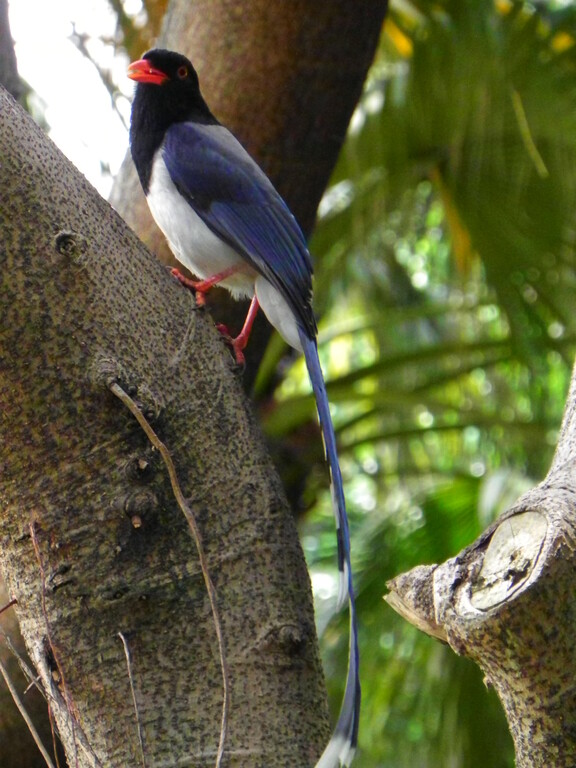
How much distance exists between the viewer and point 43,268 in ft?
4.49

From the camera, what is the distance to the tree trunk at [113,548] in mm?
1334

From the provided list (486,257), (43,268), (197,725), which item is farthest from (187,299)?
(486,257)

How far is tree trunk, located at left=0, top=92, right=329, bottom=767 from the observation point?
52.5 inches

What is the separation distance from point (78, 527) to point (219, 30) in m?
1.73

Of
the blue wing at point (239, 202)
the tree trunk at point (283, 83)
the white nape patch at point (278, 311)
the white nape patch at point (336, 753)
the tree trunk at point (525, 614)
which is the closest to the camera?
the tree trunk at point (525, 614)

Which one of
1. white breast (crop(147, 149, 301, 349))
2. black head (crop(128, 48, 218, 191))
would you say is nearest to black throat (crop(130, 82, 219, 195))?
black head (crop(128, 48, 218, 191))

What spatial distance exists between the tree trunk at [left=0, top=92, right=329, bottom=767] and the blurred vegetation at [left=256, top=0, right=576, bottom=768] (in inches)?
88.3

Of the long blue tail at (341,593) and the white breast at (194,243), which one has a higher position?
the white breast at (194,243)

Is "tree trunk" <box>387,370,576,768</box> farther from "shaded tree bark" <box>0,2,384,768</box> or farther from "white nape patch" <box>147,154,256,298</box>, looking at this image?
"white nape patch" <box>147,154,256,298</box>

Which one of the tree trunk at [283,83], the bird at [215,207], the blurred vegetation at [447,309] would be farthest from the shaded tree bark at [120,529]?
the blurred vegetation at [447,309]

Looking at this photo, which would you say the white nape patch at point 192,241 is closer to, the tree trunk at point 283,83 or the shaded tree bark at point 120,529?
the tree trunk at point 283,83

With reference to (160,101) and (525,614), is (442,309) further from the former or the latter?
(525,614)

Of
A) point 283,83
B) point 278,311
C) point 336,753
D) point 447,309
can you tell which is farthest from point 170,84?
point 447,309

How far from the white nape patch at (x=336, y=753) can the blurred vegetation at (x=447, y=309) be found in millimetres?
2248
